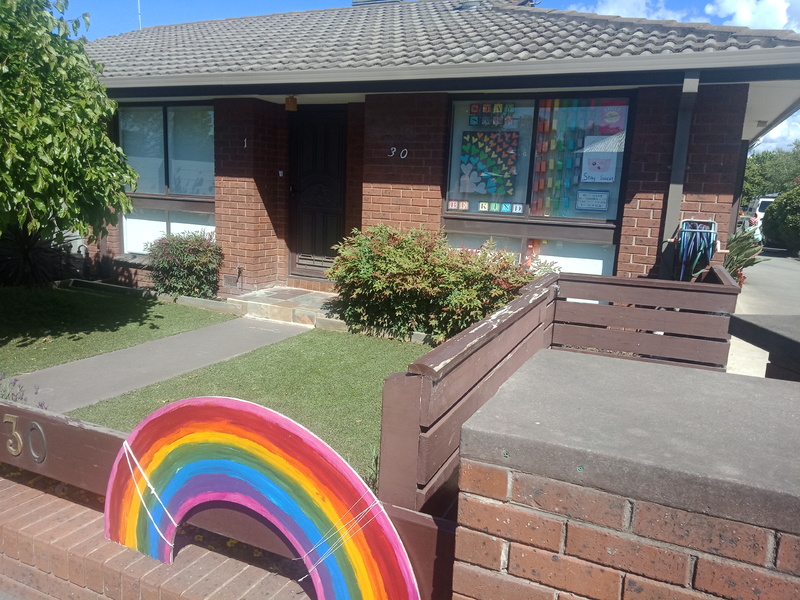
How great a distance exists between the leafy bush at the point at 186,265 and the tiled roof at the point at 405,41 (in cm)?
230

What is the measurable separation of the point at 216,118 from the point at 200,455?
7.88 metres

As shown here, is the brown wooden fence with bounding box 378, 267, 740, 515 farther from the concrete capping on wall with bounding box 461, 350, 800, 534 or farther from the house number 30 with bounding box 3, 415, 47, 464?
the house number 30 with bounding box 3, 415, 47, 464

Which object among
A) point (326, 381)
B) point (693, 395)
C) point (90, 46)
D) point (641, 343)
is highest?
point (90, 46)

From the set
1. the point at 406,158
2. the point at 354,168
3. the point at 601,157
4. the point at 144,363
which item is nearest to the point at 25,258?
the point at 144,363

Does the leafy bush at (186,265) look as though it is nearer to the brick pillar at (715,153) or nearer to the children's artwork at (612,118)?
the children's artwork at (612,118)

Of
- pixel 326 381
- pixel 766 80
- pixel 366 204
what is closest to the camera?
pixel 326 381

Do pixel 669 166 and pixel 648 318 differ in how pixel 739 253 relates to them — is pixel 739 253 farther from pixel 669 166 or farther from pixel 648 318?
pixel 648 318

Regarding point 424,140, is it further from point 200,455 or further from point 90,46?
point 90,46

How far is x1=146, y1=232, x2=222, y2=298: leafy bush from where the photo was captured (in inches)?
348

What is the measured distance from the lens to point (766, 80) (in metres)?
5.93

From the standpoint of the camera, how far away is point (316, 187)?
9.44m

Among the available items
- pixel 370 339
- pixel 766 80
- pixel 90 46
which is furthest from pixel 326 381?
pixel 90 46

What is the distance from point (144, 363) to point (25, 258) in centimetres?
434

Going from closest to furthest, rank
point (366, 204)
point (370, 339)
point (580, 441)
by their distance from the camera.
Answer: point (580, 441)
point (370, 339)
point (366, 204)
